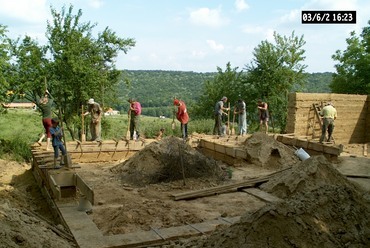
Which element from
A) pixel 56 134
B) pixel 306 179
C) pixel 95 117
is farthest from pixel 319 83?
pixel 56 134

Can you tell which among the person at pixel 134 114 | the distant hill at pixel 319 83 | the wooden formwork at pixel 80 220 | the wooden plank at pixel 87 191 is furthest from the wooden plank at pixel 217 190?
the distant hill at pixel 319 83

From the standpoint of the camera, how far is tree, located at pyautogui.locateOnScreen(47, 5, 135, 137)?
18.0 m

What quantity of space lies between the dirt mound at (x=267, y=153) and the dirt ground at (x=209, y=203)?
0.04 metres

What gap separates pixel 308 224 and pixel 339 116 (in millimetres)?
14356

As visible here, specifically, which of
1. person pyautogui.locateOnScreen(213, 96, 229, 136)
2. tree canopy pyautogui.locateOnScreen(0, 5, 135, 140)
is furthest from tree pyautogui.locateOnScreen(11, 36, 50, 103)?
person pyautogui.locateOnScreen(213, 96, 229, 136)

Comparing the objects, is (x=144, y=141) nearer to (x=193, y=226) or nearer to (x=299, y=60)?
(x=193, y=226)

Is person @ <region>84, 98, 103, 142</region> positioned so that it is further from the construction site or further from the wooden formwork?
the wooden formwork

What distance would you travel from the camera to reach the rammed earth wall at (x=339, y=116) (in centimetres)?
1583

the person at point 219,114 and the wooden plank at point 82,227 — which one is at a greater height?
the person at point 219,114

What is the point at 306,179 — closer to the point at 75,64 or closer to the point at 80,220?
the point at 80,220

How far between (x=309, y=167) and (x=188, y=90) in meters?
51.8

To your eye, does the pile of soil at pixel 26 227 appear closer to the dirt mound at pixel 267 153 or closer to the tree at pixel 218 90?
the dirt mound at pixel 267 153

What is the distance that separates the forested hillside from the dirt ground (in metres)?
22.2

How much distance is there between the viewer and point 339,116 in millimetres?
17625
